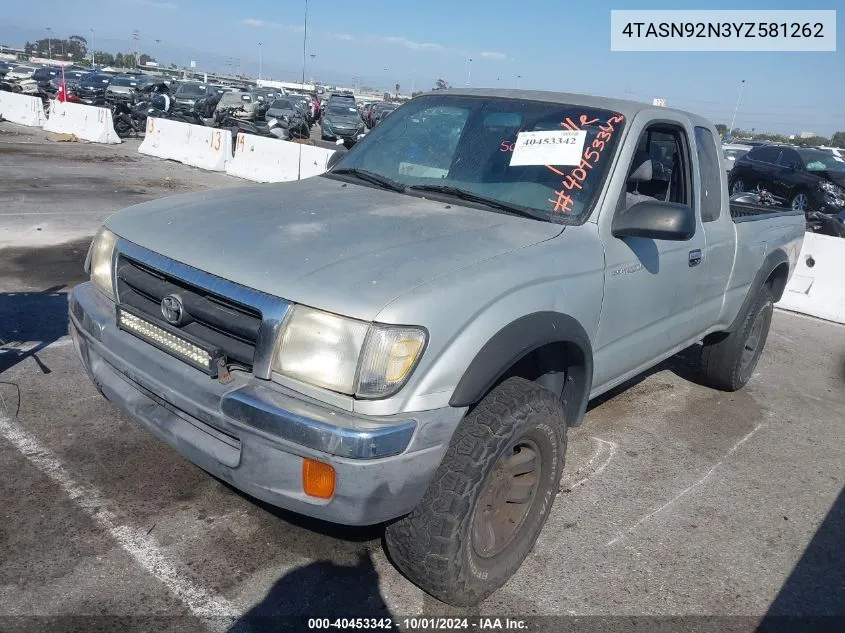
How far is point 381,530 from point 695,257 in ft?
7.40

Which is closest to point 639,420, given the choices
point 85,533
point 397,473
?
point 397,473

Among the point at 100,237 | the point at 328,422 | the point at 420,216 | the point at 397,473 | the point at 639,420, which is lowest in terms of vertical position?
the point at 639,420

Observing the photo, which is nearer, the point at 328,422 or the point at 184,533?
the point at 328,422

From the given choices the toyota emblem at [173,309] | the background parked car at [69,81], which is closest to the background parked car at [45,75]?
the background parked car at [69,81]

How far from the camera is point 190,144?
657 inches

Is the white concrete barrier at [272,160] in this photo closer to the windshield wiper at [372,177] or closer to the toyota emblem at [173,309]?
the windshield wiper at [372,177]

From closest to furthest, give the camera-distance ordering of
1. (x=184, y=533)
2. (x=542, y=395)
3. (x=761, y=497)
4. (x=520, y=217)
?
(x=542, y=395)
(x=184, y=533)
(x=520, y=217)
(x=761, y=497)

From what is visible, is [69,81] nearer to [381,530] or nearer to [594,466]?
[594,466]

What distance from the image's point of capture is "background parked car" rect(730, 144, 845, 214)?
1507 cm

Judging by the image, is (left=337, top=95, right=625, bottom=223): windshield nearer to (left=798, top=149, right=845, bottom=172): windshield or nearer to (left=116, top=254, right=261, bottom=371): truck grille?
(left=116, top=254, right=261, bottom=371): truck grille

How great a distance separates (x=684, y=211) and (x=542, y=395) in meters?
1.04

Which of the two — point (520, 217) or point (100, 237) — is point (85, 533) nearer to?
point (100, 237)

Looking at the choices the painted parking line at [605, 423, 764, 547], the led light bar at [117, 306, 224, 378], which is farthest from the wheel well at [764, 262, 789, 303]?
the led light bar at [117, 306, 224, 378]

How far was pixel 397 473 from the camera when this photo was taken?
7.43 ft
